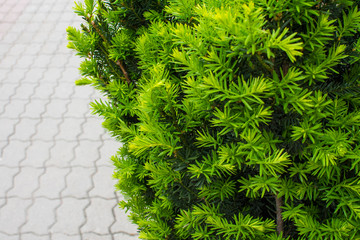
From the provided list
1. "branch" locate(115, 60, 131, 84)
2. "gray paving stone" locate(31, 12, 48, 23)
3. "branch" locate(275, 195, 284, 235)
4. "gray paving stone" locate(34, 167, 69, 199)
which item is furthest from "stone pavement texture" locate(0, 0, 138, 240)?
"branch" locate(275, 195, 284, 235)

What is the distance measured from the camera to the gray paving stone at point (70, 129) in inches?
190

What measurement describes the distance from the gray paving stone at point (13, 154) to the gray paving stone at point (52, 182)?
1.56ft

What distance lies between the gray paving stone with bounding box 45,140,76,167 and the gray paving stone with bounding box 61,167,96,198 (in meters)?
0.19

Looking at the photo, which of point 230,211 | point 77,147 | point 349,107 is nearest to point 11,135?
point 77,147

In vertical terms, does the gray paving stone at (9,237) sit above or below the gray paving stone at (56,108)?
below

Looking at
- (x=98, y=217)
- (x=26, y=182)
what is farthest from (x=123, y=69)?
(x=26, y=182)

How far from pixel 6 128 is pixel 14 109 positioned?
0.42m

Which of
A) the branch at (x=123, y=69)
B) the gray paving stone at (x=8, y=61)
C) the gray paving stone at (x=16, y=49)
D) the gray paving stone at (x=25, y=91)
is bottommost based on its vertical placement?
the gray paving stone at (x=25, y=91)

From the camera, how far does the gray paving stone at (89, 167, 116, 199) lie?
4117 millimetres

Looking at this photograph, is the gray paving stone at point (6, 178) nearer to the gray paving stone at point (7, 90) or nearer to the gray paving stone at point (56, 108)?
the gray paving stone at point (56, 108)

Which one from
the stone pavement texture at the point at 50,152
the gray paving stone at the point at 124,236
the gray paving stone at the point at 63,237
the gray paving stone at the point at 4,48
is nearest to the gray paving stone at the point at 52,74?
the stone pavement texture at the point at 50,152

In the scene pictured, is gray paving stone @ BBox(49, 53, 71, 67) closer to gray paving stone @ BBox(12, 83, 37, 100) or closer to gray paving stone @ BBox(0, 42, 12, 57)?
gray paving stone @ BBox(12, 83, 37, 100)

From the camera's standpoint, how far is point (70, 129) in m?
4.95

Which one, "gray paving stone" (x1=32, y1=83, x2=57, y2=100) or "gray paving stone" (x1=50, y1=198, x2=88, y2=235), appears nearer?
"gray paving stone" (x1=50, y1=198, x2=88, y2=235)
